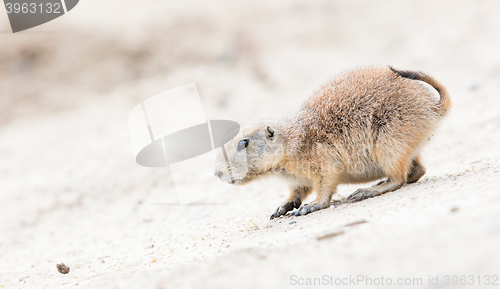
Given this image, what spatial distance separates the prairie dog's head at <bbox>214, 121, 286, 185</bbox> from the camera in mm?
4809

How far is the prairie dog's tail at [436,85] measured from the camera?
187 inches

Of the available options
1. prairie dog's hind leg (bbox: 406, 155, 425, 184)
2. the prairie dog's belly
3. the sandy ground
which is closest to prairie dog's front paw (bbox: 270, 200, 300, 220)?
the sandy ground

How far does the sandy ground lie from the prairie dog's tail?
0.32 metres

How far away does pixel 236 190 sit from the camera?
756 cm

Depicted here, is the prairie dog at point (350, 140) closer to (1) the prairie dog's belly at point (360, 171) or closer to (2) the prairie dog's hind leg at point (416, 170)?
(1) the prairie dog's belly at point (360, 171)

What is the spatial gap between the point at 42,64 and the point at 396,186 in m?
12.7

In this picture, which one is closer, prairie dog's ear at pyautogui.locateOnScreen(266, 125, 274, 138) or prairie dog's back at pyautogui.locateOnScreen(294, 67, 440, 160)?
prairie dog's back at pyautogui.locateOnScreen(294, 67, 440, 160)

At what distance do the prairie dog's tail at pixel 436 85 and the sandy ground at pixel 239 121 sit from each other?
0.32m

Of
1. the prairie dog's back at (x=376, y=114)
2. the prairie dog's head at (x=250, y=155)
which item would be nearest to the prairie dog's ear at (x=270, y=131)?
the prairie dog's head at (x=250, y=155)

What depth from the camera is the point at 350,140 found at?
4859mm

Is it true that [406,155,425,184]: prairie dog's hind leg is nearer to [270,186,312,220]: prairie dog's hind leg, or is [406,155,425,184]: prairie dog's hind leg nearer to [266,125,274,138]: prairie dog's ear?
[270,186,312,220]: prairie dog's hind leg

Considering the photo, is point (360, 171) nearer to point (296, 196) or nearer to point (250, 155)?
point (296, 196)

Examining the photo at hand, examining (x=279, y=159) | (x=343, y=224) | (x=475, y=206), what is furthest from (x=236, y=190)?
(x=475, y=206)

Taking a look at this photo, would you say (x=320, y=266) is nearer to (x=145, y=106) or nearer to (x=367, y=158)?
(x=367, y=158)
